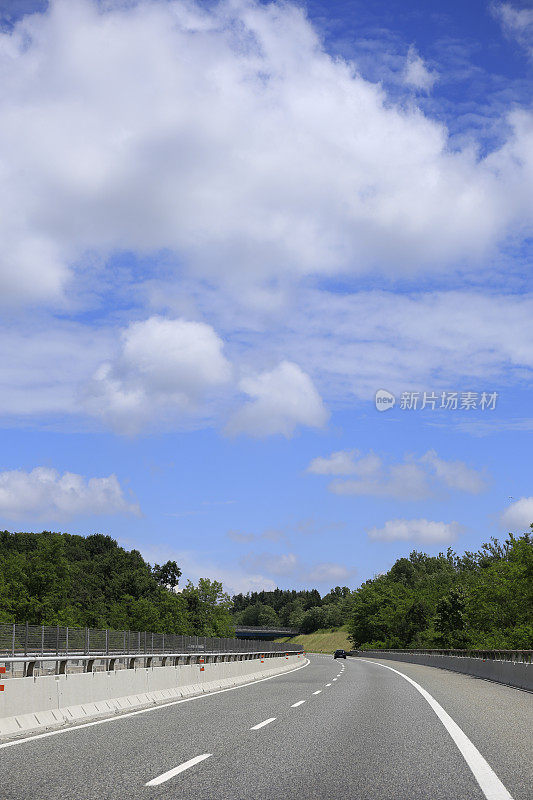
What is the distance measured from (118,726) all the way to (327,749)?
15.5 ft

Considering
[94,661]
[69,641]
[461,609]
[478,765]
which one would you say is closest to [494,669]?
[69,641]

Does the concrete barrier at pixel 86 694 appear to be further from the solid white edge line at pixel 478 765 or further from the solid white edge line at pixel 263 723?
the solid white edge line at pixel 478 765

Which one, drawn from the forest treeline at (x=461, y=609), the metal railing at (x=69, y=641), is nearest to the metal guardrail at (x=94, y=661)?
the metal railing at (x=69, y=641)

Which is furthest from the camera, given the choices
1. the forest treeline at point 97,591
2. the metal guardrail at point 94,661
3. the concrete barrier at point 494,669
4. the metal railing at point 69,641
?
the forest treeline at point 97,591

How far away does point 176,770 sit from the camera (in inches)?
385

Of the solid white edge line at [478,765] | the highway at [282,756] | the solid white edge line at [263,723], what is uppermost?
the solid white edge line at [263,723]

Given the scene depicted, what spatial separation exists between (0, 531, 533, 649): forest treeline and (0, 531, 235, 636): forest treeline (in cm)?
14

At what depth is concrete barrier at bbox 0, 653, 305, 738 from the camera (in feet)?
45.1

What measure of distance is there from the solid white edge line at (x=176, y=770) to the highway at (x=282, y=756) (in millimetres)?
11

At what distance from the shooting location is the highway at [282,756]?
857cm

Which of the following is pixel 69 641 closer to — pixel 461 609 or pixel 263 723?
pixel 263 723

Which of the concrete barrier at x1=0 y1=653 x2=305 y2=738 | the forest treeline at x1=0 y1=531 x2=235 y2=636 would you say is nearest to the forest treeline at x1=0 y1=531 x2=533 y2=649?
the forest treeline at x1=0 y1=531 x2=235 y2=636

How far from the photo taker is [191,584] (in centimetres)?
13312

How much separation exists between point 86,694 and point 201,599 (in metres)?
117
